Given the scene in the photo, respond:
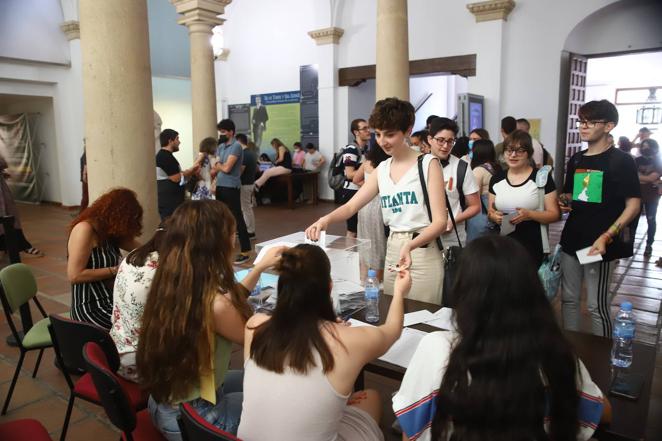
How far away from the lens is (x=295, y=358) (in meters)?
1.43

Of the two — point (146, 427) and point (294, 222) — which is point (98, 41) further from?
point (294, 222)

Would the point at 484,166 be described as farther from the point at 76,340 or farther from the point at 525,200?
the point at 76,340

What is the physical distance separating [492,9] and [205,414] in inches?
340

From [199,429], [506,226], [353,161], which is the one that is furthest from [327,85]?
[199,429]

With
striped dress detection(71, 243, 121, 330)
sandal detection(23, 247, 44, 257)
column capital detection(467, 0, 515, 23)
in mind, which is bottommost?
sandal detection(23, 247, 44, 257)

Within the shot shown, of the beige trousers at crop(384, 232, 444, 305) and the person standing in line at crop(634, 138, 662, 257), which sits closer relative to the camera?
the beige trousers at crop(384, 232, 444, 305)

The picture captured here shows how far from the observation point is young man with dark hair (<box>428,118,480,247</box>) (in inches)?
128

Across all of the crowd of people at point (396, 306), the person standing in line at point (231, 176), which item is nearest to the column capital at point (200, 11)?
the person standing in line at point (231, 176)

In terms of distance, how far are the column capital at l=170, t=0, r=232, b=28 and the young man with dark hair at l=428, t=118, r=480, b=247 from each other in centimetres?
553

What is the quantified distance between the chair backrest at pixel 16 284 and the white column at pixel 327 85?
8.64 m

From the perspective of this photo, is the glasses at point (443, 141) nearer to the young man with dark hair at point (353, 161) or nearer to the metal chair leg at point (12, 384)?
the young man with dark hair at point (353, 161)

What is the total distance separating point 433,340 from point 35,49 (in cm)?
1093

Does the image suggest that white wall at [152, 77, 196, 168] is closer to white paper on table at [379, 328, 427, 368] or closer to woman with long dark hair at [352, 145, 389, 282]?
woman with long dark hair at [352, 145, 389, 282]

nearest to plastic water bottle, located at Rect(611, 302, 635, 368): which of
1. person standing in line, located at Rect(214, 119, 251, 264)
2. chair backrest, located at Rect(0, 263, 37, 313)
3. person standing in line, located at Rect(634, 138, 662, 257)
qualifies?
chair backrest, located at Rect(0, 263, 37, 313)
